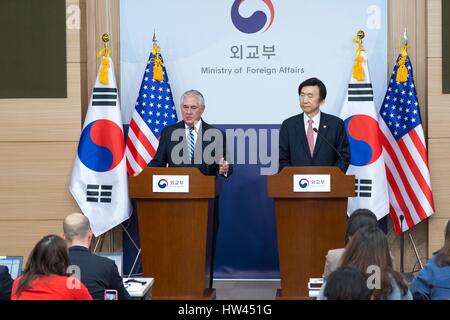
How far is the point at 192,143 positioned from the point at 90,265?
2.64 meters

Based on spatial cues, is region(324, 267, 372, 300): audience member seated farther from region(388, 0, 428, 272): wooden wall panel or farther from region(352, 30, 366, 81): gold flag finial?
region(388, 0, 428, 272): wooden wall panel

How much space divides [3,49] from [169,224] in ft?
9.58

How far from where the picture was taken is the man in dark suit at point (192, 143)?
22.1 feet

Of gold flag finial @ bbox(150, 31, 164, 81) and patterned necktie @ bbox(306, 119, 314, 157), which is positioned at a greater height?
gold flag finial @ bbox(150, 31, 164, 81)

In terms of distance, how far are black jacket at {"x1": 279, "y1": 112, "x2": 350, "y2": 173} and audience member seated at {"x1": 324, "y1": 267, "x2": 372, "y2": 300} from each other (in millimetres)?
3503

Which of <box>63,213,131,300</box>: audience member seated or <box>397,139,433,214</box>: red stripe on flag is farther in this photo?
<box>397,139,433,214</box>: red stripe on flag

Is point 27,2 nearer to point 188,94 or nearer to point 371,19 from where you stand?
point 188,94

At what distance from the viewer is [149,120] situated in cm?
787

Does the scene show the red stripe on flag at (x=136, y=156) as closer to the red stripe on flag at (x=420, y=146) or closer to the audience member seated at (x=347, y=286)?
the red stripe on flag at (x=420, y=146)

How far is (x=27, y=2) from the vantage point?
314 inches

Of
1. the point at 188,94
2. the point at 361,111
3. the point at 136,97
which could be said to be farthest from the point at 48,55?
the point at 361,111

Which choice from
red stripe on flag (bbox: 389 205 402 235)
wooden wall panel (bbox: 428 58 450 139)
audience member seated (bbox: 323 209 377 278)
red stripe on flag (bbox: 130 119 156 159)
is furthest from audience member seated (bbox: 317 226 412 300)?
red stripe on flag (bbox: 130 119 156 159)

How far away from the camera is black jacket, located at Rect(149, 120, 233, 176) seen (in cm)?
674

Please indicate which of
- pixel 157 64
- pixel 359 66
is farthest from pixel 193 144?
pixel 359 66
